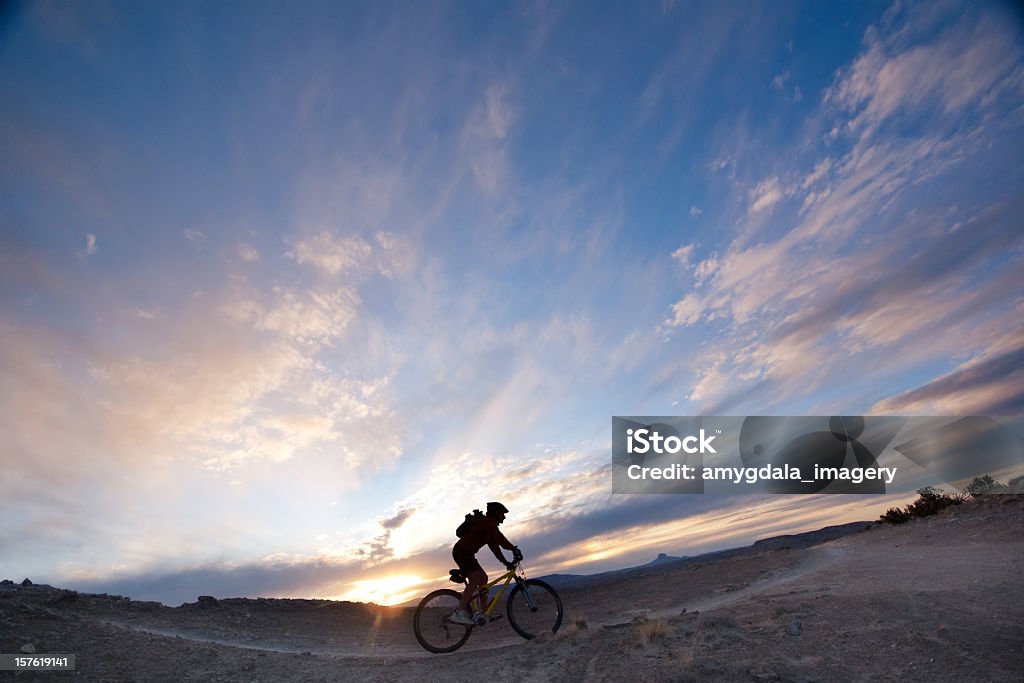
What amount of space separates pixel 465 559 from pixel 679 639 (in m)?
4.43

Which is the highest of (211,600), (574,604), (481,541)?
(481,541)

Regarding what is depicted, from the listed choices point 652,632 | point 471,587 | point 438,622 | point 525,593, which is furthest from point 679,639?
point 438,622

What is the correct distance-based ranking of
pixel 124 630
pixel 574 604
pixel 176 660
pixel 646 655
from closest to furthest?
pixel 646 655 → pixel 176 660 → pixel 124 630 → pixel 574 604

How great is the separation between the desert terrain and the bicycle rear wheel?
56cm

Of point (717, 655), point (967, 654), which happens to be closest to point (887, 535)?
point (967, 654)

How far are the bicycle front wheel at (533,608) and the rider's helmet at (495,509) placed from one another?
1613 mm

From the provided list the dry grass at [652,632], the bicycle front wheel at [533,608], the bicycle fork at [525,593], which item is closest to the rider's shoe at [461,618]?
the bicycle front wheel at [533,608]

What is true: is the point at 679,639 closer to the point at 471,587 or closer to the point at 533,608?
the point at 533,608

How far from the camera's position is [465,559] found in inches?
426

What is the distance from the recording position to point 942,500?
22.3m

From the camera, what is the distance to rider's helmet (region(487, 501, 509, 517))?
432 inches

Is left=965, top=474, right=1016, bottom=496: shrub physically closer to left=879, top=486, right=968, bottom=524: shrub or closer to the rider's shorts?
left=879, top=486, right=968, bottom=524: shrub

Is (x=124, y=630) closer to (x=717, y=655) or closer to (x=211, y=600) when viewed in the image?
(x=211, y=600)

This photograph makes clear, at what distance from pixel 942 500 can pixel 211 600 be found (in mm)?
28566
